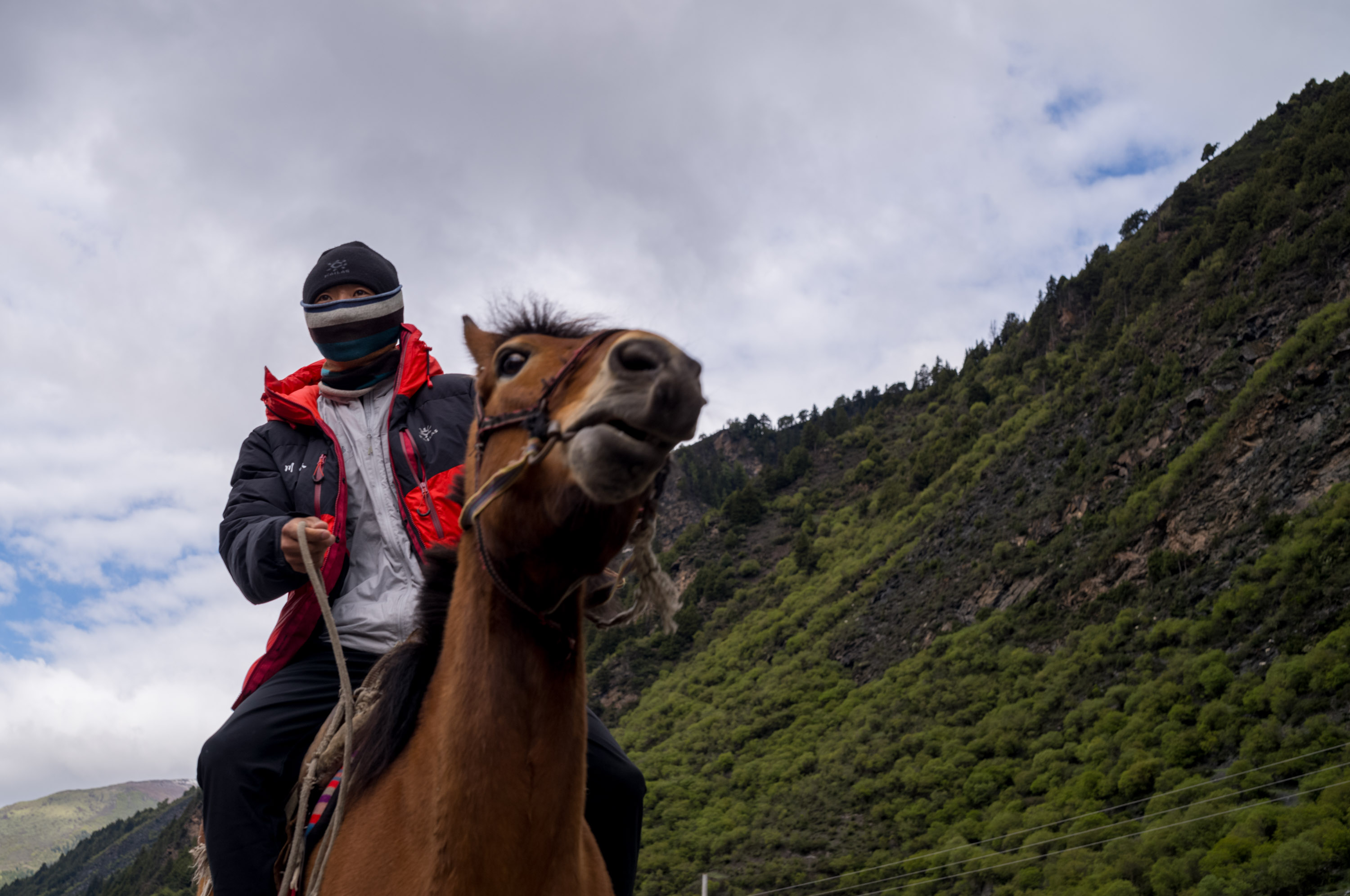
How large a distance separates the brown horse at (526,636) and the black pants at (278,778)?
1.72ft

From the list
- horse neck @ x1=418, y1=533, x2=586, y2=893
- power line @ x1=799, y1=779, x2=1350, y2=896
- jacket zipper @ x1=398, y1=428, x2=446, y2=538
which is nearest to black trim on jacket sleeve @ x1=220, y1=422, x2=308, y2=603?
jacket zipper @ x1=398, y1=428, x2=446, y2=538

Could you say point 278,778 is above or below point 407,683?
below

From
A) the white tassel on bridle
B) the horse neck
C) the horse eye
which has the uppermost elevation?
the horse eye

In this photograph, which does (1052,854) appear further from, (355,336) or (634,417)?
(634,417)

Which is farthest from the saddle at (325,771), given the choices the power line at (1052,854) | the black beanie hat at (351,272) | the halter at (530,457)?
the power line at (1052,854)

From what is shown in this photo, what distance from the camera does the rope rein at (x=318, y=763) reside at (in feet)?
9.49

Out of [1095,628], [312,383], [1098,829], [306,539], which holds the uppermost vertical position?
[1095,628]

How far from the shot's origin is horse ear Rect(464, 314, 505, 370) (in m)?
3.00

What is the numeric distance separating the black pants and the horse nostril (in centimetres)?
168

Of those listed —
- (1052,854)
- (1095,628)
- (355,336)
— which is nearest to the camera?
(355,336)

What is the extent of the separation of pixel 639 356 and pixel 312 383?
2.64 meters

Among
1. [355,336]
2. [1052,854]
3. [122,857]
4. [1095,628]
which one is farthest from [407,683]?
[122,857]

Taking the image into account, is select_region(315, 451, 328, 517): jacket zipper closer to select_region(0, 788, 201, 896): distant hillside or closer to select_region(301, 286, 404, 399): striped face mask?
select_region(301, 286, 404, 399): striped face mask

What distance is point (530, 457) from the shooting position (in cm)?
236
